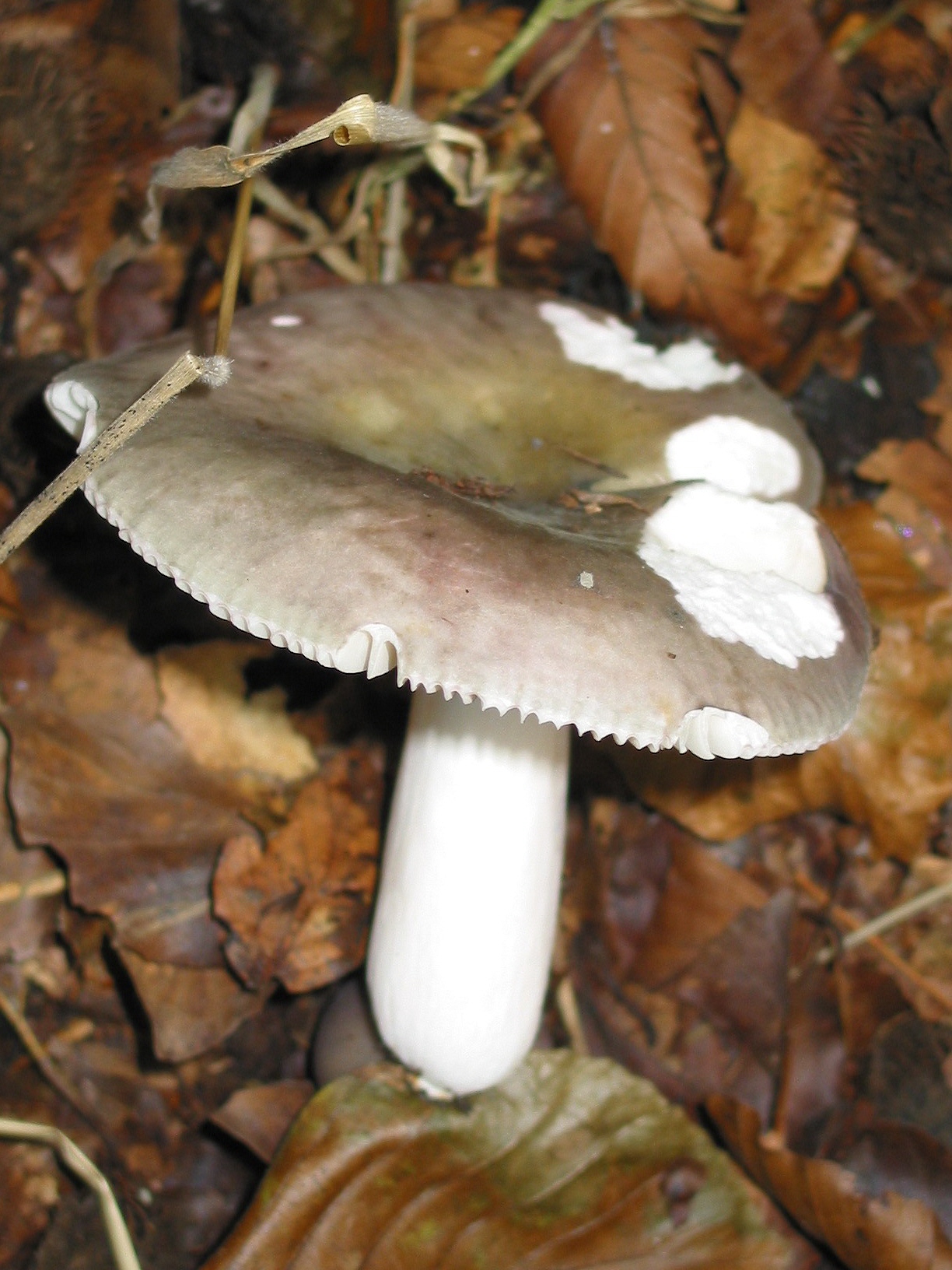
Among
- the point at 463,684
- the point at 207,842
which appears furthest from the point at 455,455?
the point at 207,842

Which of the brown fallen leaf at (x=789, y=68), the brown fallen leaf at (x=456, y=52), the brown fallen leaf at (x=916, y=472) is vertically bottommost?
the brown fallen leaf at (x=916, y=472)

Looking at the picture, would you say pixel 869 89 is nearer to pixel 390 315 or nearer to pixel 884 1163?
pixel 390 315

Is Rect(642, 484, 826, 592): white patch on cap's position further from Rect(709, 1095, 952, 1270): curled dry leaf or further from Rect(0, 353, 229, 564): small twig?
Rect(709, 1095, 952, 1270): curled dry leaf

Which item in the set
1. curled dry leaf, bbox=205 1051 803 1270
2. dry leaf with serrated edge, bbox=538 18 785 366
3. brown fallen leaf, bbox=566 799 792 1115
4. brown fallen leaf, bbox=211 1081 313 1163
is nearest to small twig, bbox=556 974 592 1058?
brown fallen leaf, bbox=566 799 792 1115

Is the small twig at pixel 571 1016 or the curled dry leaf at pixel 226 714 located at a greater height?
the curled dry leaf at pixel 226 714

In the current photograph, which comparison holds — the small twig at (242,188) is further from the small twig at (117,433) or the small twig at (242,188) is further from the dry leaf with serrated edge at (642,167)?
the dry leaf with serrated edge at (642,167)

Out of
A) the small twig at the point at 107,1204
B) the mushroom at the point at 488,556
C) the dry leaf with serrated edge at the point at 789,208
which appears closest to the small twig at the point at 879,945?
the mushroom at the point at 488,556
